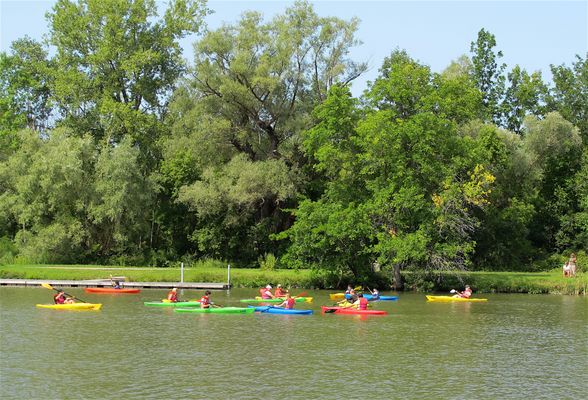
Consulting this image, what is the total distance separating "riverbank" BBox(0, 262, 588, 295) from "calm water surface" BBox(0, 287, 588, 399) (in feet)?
28.7

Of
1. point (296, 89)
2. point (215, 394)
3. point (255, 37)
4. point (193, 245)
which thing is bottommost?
point (215, 394)

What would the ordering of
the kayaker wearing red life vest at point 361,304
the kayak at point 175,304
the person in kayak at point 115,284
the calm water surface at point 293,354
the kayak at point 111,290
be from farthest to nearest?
the person in kayak at point 115,284
the kayak at point 111,290
the kayak at point 175,304
the kayaker wearing red life vest at point 361,304
the calm water surface at point 293,354

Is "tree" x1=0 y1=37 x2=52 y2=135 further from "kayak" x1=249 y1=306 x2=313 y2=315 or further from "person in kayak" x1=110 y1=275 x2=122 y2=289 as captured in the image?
"kayak" x1=249 y1=306 x2=313 y2=315

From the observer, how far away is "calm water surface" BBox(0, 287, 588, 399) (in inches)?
855

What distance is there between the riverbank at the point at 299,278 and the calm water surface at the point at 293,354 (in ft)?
28.7

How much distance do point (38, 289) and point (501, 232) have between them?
35.1 m

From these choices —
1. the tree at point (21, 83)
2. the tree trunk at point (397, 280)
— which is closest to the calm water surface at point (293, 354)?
the tree trunk at point (397, 280)

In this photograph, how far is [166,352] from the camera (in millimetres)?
27078

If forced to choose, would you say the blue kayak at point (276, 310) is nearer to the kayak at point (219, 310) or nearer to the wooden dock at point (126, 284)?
the kayak at point (219, 310)

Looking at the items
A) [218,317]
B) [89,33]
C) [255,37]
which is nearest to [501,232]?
[255,37]

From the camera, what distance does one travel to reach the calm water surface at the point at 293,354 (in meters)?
21.7

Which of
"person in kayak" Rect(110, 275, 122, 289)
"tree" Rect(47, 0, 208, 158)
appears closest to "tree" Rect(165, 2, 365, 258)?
"tree" Rect(47, 0, 208, 158)

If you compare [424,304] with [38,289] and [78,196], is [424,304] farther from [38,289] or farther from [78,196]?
[78,196]

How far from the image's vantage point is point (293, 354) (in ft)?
88.3
